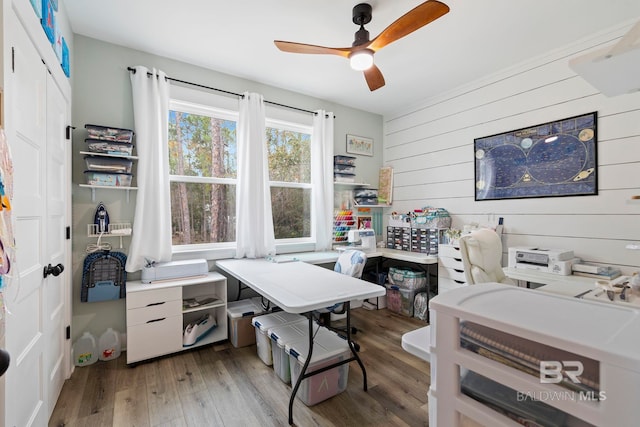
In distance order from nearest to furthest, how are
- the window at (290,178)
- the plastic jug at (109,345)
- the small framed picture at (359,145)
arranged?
the plastic jug at (109,345), the window at (290,178), the small framed picture at (359,145)

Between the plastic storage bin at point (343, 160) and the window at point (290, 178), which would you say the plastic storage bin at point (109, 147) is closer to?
the window at point (290, 178)

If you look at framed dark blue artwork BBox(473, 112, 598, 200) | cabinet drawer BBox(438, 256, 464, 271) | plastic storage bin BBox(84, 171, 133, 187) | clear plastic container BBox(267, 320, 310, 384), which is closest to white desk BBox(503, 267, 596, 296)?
cabinet drawer BBox(438, 256, 464, 271)

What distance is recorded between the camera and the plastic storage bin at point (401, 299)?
11.1ft

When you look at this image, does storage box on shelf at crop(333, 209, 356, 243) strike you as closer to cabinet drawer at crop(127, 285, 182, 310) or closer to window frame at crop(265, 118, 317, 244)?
window frame at crop(265, 118, 317, 244)

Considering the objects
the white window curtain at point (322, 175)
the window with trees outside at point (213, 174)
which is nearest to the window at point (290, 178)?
the window with trees outside at point (213, 174)

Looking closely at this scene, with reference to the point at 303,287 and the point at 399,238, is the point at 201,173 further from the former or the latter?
the point at 399,238

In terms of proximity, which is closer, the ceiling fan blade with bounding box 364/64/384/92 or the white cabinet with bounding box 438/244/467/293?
the ceiling fan blade with bounding box 364/64/384/92

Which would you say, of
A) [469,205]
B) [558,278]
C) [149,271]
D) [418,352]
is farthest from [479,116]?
[149,271]

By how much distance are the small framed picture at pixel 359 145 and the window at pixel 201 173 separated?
1632mm

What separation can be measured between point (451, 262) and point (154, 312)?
9.62 ft

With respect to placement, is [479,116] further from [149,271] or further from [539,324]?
[149,271]

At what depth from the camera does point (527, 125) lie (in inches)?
111

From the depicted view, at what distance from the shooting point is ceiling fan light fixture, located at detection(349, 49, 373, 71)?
2089 millimetres

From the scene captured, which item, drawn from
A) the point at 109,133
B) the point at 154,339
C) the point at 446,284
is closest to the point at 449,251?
the point at 446,284
